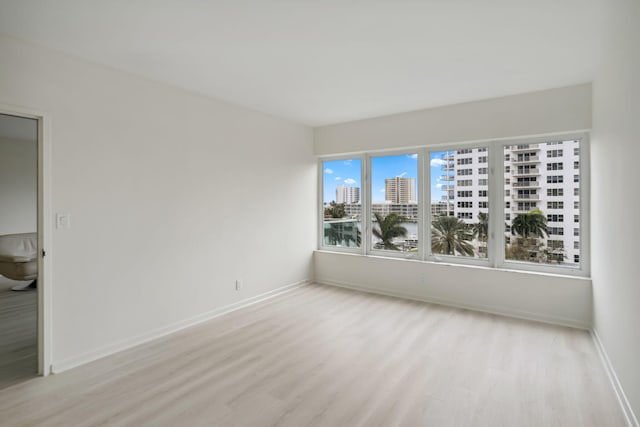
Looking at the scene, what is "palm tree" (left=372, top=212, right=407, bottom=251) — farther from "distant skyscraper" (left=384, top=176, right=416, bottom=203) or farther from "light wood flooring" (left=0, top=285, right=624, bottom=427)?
"light wood flooring" (left=0, top=285, right=624, bottom=427)

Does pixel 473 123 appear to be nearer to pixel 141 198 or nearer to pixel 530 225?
pixel 530 225

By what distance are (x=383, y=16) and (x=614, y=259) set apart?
253 centimetres

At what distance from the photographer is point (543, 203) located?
13.0 feet

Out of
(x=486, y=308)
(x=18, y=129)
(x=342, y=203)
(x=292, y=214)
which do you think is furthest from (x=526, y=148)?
(x=18, y=129)

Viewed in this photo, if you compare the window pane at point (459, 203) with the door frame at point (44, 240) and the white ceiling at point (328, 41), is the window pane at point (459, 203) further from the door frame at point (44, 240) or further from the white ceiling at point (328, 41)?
the door frame at point (44, 240)

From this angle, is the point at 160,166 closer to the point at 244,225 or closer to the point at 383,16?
the point at 244,225

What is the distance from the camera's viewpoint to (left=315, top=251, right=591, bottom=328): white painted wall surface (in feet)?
12.2

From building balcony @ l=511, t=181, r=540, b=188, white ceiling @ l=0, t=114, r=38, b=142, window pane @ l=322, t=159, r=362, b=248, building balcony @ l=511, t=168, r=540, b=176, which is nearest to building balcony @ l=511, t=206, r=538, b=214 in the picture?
building balcony @ l=511, t=181, r=540, b=188

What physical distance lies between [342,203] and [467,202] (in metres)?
2.05

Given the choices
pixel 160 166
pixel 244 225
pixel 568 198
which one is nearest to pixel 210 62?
pixel 160 166

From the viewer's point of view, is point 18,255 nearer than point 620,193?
No

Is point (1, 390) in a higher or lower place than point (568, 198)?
lower

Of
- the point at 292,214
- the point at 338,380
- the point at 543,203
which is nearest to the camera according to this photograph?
the point at 338,380

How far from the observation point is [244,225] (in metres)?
4.50
